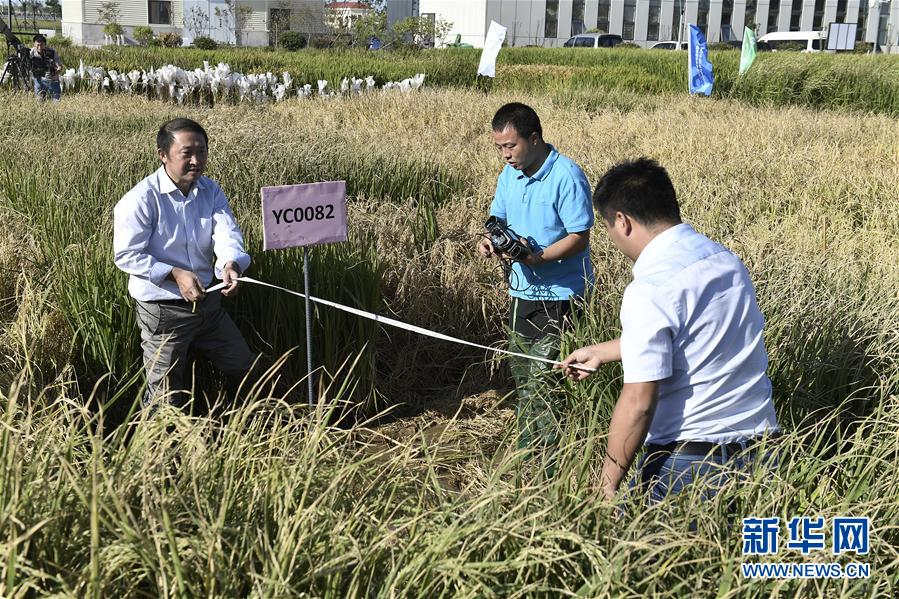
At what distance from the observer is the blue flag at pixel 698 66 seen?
11906mm

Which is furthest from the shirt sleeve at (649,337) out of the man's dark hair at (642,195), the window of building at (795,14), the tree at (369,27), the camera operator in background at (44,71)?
the window of building at (795,14)

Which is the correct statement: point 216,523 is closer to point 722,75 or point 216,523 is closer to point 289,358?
point 289,358

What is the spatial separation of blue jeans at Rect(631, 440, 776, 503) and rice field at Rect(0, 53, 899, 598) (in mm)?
Result: 49

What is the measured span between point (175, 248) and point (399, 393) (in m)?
1.43

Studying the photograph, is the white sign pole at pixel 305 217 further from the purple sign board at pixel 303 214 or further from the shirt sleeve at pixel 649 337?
the shirt sleeve at pixel 649 337

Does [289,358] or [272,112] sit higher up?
[272,112]

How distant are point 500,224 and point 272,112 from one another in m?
7.85

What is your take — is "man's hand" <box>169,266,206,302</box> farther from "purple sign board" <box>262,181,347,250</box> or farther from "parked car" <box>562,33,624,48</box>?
"parked car" <box>562,33,624,48</box>

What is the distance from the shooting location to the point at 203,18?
4469 centimetres

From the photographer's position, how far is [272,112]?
10.5m

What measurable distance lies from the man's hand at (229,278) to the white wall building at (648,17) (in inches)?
1864

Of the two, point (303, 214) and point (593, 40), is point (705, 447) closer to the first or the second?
point (303, 214)

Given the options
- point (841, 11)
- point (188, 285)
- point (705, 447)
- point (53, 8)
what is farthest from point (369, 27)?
point (53, 8)

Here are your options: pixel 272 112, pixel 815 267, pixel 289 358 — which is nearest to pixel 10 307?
pixel 289 358
